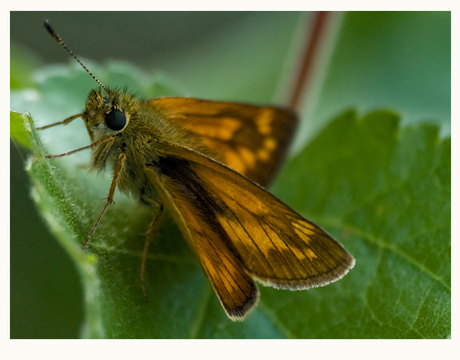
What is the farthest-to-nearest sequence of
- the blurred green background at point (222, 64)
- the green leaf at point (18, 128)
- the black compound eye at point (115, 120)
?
1. the blurred green background at point (222, 64)
2. the black compound eye at point (115, 120)
3. the green leaf at point (18, 128)

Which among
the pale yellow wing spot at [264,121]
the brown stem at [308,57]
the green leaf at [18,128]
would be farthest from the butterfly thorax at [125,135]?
the brown stem at [308,57]

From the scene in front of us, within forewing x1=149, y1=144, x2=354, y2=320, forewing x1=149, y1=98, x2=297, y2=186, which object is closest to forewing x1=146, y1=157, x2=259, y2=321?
forewing x1=149, y1=144, x2=354, y2=320

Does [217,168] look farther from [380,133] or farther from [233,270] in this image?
[380,133]

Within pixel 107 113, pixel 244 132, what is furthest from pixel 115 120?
pixel 244 132

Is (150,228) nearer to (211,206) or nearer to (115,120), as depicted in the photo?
(211,206)

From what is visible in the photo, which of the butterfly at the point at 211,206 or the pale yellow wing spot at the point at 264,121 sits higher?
the pale yellow wing spot at the point at 264,121

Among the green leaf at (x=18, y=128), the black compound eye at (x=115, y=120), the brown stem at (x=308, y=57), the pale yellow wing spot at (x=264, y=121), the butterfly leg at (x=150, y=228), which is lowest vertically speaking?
the butterfly leg at (x=150, y=228)

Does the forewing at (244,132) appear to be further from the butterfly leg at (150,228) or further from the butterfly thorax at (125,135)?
the butterfly leg at (150,228)
